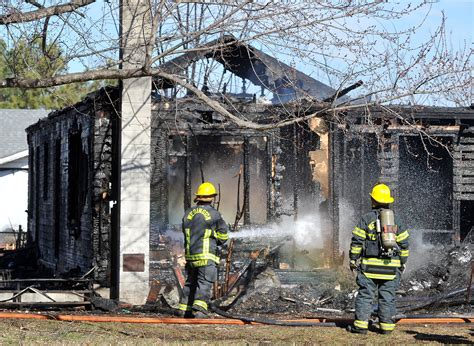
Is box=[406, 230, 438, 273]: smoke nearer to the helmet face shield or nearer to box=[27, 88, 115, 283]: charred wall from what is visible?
box=[27, 88, 115, 283]: charred wall

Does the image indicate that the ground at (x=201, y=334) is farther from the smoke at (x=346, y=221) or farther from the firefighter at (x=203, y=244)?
the smoke at (x=346, y=221)

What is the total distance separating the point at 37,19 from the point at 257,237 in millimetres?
7833

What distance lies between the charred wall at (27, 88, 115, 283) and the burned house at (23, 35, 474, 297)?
1.1 inches

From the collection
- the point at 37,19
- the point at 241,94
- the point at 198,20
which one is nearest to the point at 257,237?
the point at 241,94

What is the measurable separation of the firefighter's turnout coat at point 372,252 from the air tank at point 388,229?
0.11 m

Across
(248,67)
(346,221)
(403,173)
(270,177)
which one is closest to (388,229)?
(270,177)

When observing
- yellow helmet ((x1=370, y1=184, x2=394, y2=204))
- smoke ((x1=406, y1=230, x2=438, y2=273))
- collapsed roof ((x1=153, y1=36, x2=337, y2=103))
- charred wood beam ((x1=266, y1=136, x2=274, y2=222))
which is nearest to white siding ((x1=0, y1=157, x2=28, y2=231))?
collapsed roof ((x1=153, y1=36, x2=337, y2=103))

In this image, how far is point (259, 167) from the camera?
20.9 metres

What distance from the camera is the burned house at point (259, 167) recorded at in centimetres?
1841

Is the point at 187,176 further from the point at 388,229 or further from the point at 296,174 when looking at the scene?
the point at 388,229

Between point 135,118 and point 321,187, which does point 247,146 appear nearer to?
point 321,187

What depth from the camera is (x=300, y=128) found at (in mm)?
20438

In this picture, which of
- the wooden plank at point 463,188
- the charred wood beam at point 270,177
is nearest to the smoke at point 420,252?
the wooden plank at point 463,188

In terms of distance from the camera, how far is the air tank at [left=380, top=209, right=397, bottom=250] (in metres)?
12.5
